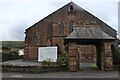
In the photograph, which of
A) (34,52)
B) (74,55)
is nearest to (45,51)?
(34,52)

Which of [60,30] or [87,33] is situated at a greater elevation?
[60,30]

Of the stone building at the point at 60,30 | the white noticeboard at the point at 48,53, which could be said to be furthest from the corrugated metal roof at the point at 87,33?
the stone building at the point at 60,30

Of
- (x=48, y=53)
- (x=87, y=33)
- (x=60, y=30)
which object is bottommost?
(x=48, y=53)

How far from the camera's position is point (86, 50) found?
46.8 metres

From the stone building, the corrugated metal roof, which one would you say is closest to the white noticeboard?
the stone building

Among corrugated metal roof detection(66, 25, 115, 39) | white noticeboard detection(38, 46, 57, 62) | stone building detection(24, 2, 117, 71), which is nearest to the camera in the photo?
corrugated metal roof detection(66, 25, 115, 39)

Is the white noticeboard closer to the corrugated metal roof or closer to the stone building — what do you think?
the stone building

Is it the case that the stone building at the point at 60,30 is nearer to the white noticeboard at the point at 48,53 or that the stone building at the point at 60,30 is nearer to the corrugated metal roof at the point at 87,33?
the white noticeboard at the point at 48,53

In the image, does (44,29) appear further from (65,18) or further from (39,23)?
(65,18)

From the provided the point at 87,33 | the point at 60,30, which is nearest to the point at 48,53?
the point at 60,30

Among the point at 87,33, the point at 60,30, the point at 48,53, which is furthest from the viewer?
the point at 60,30

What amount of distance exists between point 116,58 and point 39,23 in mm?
24452

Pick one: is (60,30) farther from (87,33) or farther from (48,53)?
(87,33)

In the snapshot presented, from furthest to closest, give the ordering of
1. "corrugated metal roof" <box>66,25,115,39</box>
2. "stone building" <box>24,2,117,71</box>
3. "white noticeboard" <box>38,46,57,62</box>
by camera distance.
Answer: "stone building" <box>24,2,117,71</box>
"white noticeboard" <box>38,46,57,62</box>
"corrugated metal roof" <box>66,25,115,39</box>
